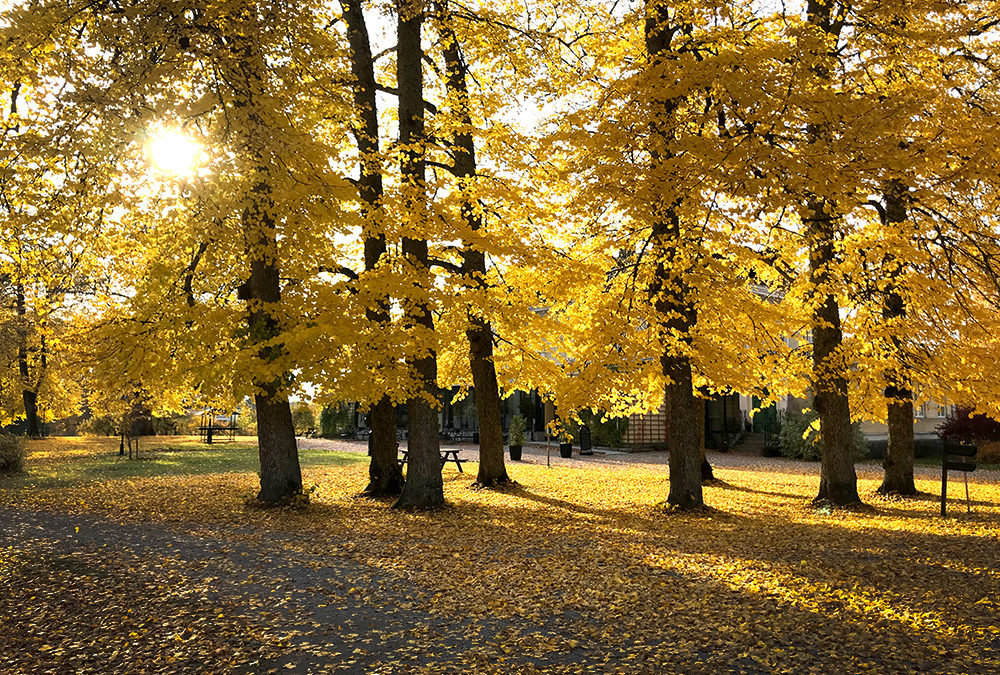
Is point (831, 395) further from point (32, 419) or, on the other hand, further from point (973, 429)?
point (32, 419)

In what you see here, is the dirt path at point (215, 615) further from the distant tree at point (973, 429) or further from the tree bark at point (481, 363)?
the distant tree at point (973, 429)

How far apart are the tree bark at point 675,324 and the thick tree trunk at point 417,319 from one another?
12.7ft

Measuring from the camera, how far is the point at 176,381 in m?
11.9

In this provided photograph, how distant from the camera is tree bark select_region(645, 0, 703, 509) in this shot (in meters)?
11.4

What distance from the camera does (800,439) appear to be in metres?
28.2

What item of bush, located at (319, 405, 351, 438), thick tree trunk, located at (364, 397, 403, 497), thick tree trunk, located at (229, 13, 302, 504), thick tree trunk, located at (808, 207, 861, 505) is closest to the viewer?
thick tree trunk, located at (229, 13, 302, 504)

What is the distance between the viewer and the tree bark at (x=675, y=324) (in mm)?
11445

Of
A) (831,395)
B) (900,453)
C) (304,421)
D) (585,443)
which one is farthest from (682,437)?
(304,421)

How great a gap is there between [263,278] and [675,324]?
721cm

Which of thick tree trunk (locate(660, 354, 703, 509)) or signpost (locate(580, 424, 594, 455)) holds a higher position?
thick tree trunk (locate(660, 354, 703, 509))

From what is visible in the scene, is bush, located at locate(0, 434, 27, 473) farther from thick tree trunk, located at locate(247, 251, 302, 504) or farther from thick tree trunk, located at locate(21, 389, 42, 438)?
thick tree trunk, located at locate(21, 389, 42, 438)

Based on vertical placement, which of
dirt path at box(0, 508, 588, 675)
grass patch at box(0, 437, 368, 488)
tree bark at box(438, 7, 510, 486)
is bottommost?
grass patch at box(0, 437, 368, 488)

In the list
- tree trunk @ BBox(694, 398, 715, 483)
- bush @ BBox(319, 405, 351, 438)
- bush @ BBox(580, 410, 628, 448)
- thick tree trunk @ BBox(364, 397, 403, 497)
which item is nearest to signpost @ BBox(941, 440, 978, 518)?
tree trunk @ BBox(694, 398, 715, 483)

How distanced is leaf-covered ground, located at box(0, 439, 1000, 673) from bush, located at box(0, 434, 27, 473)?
23.4 ft
